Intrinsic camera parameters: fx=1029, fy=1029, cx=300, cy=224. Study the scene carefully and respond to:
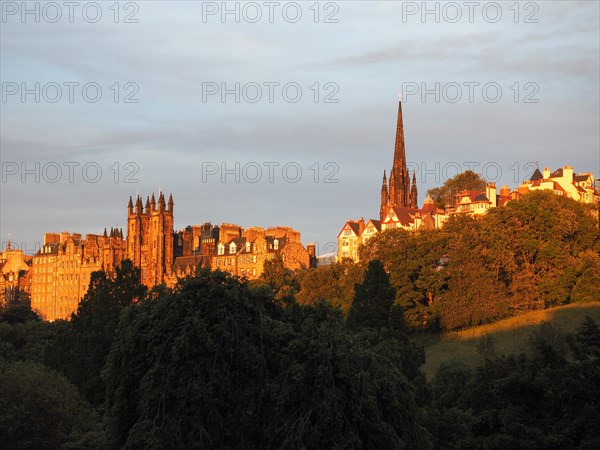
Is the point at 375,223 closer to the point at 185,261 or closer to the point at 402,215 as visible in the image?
the point at 402,215

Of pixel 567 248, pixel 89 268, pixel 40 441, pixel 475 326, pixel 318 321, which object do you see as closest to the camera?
pixel 318 321

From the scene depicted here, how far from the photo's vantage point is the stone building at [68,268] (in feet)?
590

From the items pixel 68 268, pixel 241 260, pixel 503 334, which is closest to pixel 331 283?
pixel 503 334

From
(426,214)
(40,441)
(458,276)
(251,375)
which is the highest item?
(426,214)

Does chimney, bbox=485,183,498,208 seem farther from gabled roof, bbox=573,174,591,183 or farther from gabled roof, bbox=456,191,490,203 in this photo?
gabled roof, bbox=573,174,591,183

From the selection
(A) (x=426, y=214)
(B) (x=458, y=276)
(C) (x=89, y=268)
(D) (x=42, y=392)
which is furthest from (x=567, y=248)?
(C) (x=89, y=268)

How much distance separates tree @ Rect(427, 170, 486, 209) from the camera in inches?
5846

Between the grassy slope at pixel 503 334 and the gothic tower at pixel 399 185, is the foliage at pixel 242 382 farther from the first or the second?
the gothic tower at pixel 399 185

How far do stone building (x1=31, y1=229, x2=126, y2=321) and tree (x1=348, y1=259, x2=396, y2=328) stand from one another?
10835 centimetres

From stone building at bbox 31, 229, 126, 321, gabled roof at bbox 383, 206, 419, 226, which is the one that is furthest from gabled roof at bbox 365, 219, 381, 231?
stone building at bbox 31, 229, 126, 321

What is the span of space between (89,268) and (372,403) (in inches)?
6008

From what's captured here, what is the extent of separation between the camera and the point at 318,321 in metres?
37.8

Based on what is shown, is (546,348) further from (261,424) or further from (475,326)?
(475,326)

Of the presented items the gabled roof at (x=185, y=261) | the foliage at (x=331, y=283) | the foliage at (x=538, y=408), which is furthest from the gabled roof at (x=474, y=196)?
the foliage at (x=538, y=408)
